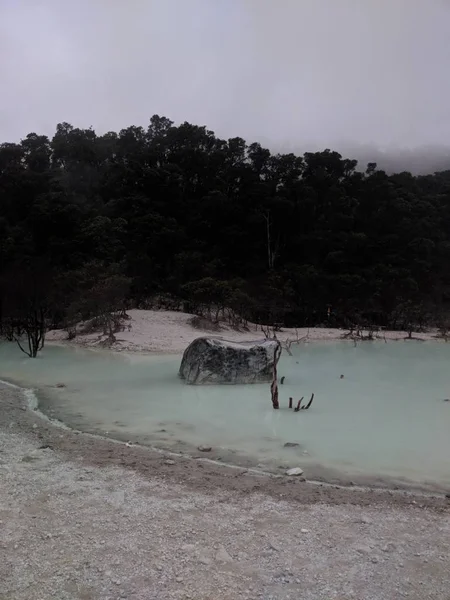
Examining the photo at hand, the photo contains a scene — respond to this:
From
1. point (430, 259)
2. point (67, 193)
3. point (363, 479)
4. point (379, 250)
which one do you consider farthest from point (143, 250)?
point (363, 479)

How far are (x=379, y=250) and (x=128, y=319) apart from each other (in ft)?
80.6

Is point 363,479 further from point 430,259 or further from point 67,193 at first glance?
point 430,259

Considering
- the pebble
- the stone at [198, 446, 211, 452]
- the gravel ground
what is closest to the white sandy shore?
the stone at [198, 446, 211, 452]

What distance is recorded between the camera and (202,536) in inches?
155

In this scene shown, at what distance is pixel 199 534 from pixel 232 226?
1390 inches

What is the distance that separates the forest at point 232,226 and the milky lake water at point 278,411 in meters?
11.6

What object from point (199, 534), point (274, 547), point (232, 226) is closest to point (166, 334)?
point (199, 534)

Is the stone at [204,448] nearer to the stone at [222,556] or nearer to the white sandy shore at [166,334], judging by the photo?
the stone at [222,556]

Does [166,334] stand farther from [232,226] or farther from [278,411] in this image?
[232,226]

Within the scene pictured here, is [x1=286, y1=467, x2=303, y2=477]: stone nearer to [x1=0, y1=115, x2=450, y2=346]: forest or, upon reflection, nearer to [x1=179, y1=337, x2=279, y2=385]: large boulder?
[x1=179, y1=337, x2=279, y2=385]: large boulder

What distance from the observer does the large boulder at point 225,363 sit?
11.1 meters

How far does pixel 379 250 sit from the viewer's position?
37844 mm

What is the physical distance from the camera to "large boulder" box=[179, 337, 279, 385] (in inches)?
437

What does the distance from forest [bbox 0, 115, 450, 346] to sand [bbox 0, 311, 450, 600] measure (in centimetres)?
1895
